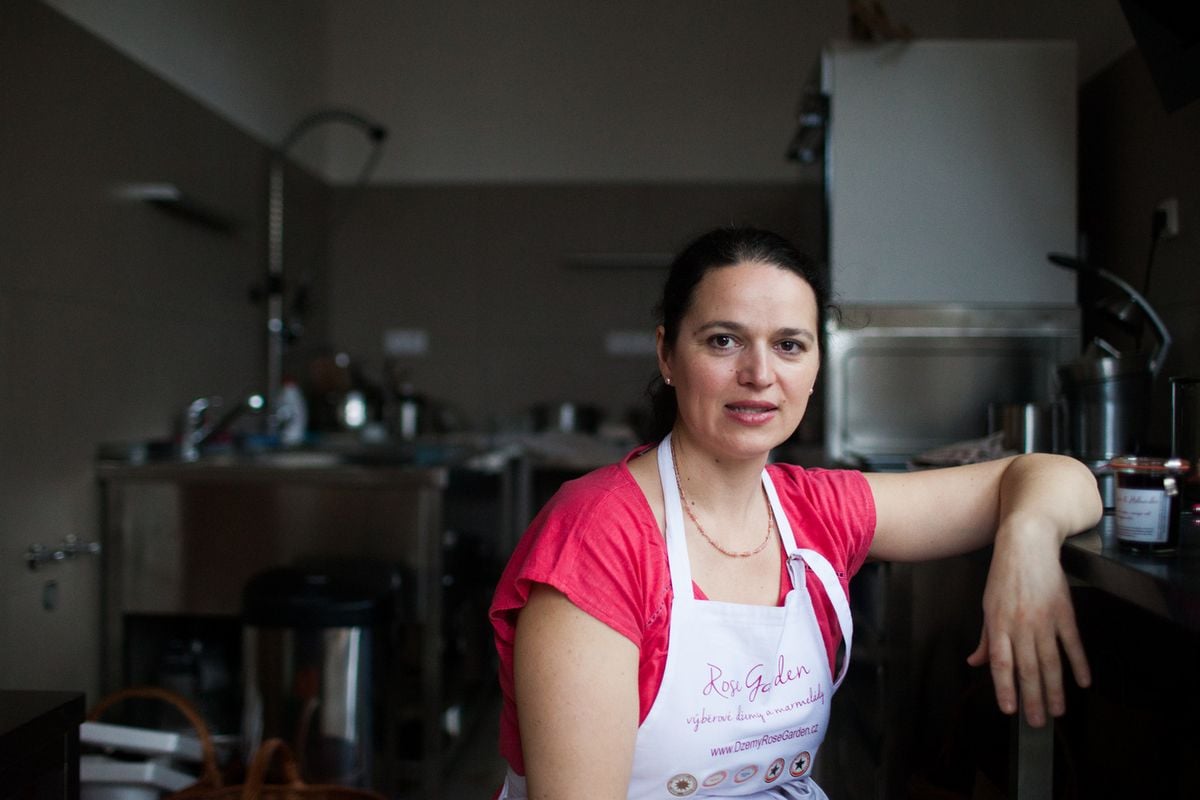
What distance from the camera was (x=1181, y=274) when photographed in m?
1.86

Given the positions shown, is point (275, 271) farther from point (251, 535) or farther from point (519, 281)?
point (251, 535)

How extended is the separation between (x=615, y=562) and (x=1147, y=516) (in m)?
0.55

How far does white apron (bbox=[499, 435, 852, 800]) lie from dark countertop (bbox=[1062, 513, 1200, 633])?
0.93ft

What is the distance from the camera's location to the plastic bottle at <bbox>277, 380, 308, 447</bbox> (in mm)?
3035

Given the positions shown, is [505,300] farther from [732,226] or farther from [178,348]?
[732,226]

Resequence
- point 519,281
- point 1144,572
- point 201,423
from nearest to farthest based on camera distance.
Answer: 1. point 1144,572
2. point 201,423
3. point 519,281

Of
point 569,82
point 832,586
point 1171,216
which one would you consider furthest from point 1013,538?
point 569,82

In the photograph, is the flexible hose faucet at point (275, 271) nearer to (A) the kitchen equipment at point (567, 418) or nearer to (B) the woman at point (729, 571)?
(A) the kitchen equipment at point (567, 418)

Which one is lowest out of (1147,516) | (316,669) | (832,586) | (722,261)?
(316,669)

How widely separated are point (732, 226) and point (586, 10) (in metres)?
3.07

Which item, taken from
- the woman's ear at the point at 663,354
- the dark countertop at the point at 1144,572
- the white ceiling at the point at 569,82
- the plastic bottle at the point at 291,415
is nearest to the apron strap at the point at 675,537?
the woman's ear at the point at 663,354

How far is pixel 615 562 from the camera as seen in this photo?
101cm

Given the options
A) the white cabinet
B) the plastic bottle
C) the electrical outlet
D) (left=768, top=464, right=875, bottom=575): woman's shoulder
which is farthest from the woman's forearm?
the plastic bottle

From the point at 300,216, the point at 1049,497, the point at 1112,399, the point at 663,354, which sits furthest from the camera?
the point at 300,216
